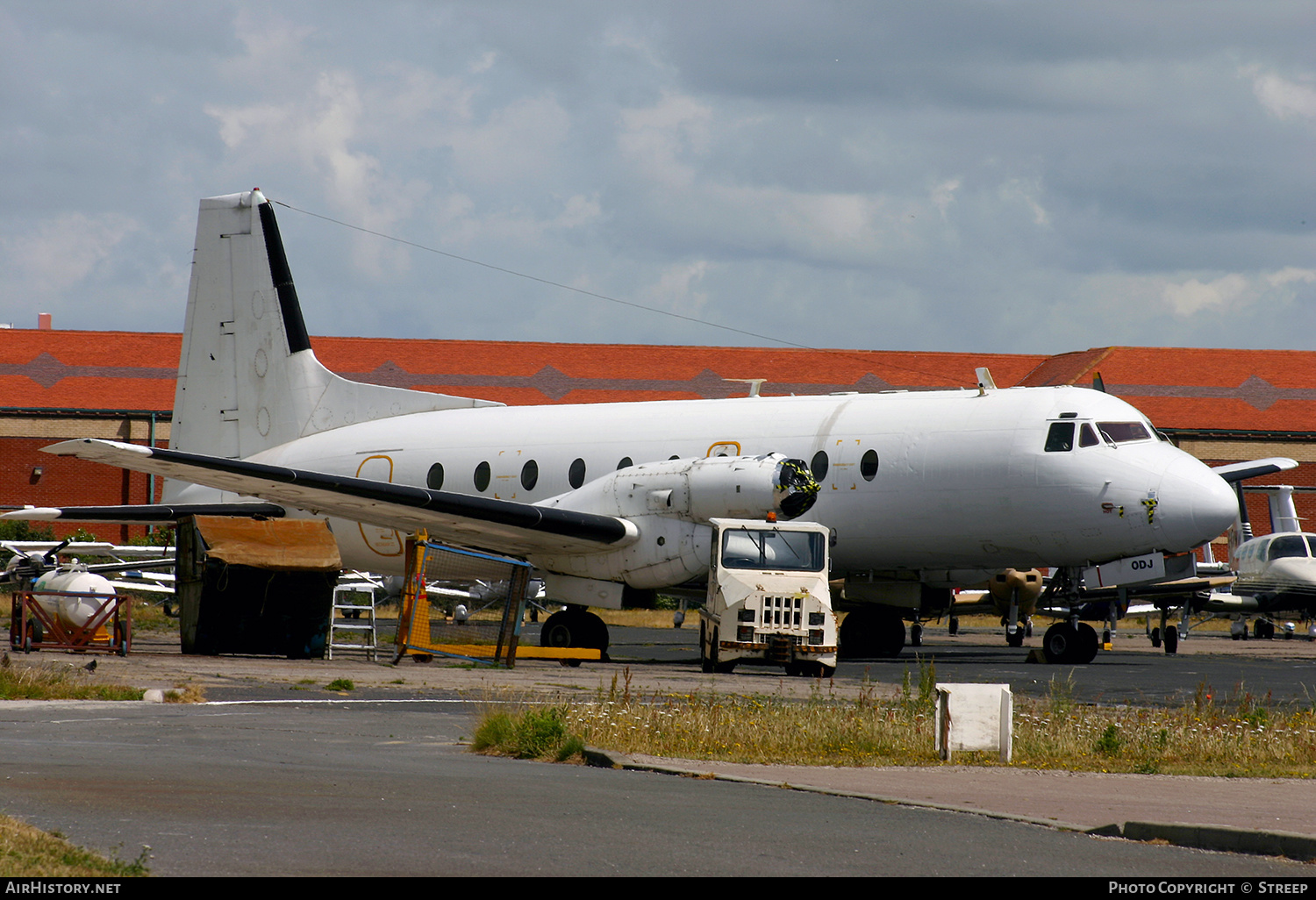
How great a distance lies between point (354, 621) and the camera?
34.0 metres

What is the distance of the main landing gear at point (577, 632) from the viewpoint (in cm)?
2281

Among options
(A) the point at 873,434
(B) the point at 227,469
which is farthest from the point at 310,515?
(A) the point at 873,434

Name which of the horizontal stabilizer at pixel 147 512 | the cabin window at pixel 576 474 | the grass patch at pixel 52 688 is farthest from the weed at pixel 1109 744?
the horizontal stabilizer at pixel 147 512

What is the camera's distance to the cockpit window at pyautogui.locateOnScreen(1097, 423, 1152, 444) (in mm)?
21109

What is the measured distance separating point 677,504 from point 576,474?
342cm

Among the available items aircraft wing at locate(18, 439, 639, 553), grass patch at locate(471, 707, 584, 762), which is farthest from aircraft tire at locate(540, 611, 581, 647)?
grass patch at locate(471, 707, 584, 762)

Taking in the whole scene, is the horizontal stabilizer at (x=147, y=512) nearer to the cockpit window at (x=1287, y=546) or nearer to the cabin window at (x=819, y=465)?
the cabin window at (x=819, y=465)

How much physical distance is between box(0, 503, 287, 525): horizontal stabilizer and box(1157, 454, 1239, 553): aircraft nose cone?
14.5m

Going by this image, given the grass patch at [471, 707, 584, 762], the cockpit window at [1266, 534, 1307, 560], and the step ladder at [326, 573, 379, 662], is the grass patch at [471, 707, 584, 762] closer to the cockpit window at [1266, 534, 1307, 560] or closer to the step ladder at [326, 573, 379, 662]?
the step ladder at [326, 573, 379, 662]

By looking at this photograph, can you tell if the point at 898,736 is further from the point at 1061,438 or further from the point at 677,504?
the point at 1061,438

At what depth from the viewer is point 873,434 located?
72.7 ft

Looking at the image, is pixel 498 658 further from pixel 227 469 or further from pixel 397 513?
pixel 227 469

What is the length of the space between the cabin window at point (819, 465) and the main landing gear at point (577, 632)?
13.5 feet

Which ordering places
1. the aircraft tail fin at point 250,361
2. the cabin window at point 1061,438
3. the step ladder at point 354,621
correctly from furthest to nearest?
1. the aircraft tail fin at point 250,361
2. the step ladder at point 354,621
3. the cabin window at point 1061,438
